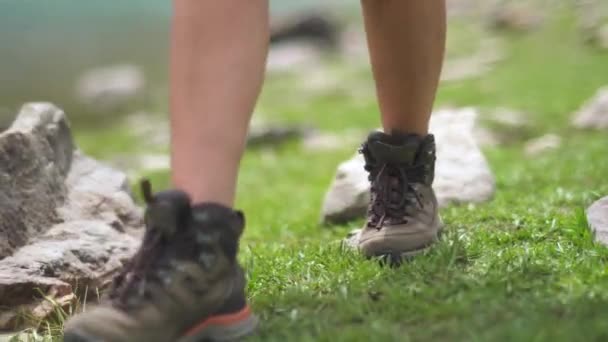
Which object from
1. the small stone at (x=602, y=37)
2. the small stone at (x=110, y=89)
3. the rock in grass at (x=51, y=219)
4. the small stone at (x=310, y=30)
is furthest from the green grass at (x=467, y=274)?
the small stone at (x=310, y=30)

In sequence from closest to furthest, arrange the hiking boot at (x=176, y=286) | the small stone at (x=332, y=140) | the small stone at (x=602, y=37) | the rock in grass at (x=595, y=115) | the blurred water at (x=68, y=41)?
the hiking boot at (x=176, y=286), the rock in grass at (x=595, y=115), the small stone at (x=332, y=140), the small stone at (x=602, y=37), the blurred water at (x=68, y=41)

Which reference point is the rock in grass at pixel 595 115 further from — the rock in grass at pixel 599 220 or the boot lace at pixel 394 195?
the boot lace at pixel 394 195

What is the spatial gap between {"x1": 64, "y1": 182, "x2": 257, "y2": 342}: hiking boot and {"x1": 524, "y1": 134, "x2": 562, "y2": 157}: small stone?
613 centimetres

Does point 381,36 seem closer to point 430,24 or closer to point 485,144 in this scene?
point 430,24

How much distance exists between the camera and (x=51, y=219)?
4.00 meters

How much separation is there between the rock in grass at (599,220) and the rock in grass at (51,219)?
1925 millimetres

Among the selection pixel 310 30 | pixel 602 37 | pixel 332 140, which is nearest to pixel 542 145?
pixel 332 140

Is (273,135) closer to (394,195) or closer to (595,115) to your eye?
(595,115)

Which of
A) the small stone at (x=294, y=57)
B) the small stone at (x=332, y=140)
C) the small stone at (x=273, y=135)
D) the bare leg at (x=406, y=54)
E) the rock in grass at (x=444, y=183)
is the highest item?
the bare leg at (x=406, y=54)

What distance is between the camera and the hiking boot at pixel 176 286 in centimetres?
227

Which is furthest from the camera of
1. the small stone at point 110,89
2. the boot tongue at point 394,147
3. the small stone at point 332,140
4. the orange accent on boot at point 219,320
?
the small stone at point 110,89

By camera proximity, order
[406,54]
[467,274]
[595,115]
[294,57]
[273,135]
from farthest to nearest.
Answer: [294,57], [273,135], [595,115], [406,54], [467,274]

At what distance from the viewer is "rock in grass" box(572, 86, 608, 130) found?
8.87m

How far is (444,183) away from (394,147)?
7.23 feet
